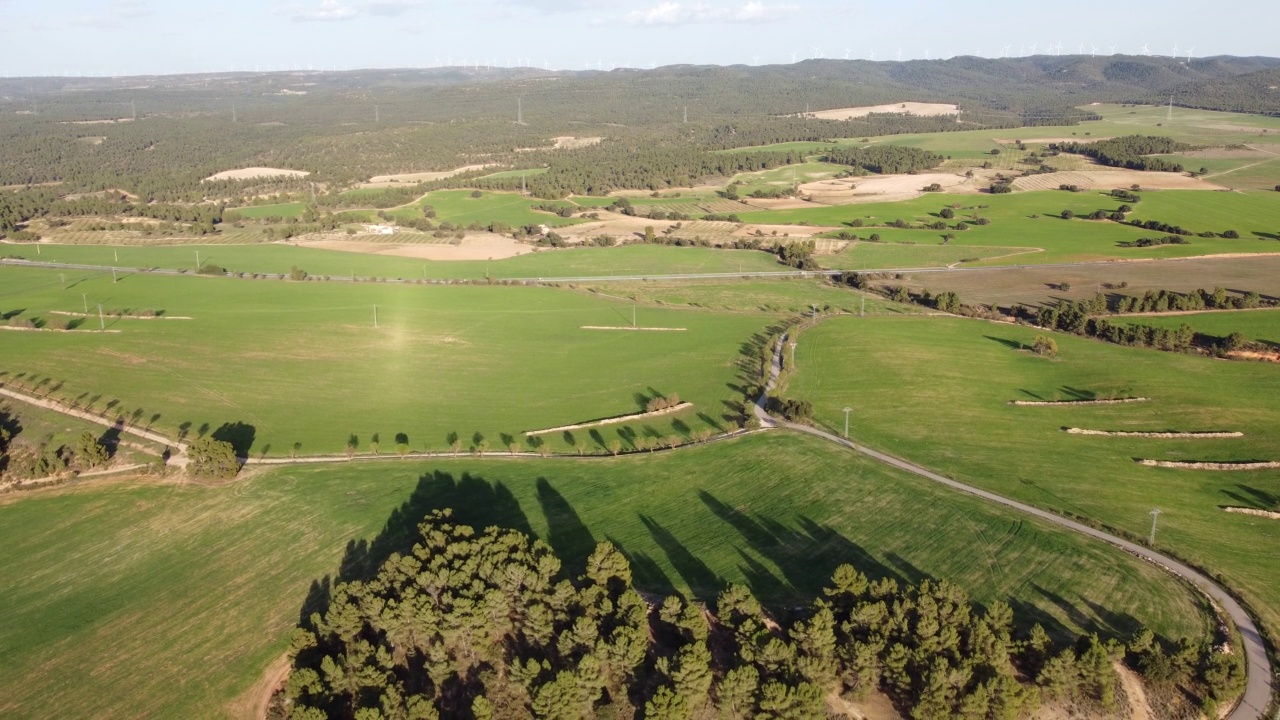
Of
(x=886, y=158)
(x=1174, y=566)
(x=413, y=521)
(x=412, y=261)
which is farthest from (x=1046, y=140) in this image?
(x=413, y=521)

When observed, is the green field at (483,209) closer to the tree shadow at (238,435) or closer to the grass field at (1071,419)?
the grass field at (1071,419)

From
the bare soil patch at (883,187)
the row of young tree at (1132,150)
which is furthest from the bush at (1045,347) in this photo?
the row of young tree at (1132,150)

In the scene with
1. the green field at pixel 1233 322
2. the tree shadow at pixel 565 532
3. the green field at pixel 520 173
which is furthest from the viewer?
the green field at pixel 520 173

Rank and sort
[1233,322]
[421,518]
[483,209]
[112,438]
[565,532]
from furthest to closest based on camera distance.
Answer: [483,209] < [1233,322] < [112,438] < [421,518] < [565,532]

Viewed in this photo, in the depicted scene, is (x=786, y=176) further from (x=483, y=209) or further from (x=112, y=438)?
(x=112, y=438)

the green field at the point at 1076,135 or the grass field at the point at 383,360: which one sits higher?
the green field at the point at 1076,135

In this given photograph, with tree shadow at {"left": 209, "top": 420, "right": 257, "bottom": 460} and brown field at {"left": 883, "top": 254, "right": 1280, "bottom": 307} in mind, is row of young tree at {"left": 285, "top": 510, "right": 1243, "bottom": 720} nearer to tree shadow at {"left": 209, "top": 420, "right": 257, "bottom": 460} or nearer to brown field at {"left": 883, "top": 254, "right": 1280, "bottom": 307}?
tree shadow at {"left": 209, "top": 420, "right": 257, "bottom": 460}

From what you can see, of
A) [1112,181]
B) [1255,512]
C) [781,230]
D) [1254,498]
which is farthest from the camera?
[1112,181]
